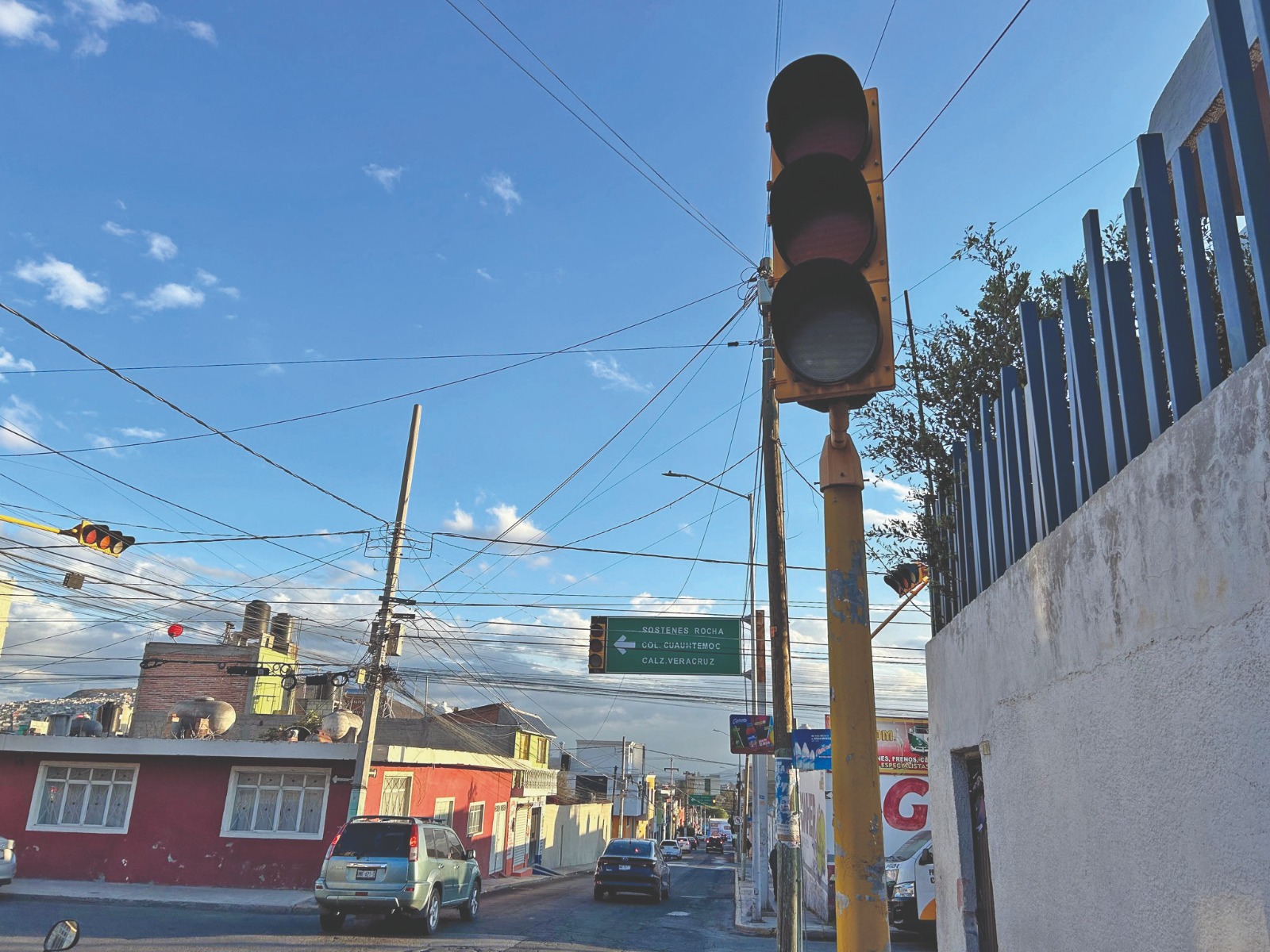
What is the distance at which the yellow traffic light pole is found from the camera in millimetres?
2586

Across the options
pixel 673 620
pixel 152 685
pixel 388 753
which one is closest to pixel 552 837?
pixel 152 685

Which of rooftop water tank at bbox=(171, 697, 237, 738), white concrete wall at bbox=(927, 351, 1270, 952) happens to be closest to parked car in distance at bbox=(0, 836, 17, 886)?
rooftop water tank at bbox=(171, 697, 237, 738)

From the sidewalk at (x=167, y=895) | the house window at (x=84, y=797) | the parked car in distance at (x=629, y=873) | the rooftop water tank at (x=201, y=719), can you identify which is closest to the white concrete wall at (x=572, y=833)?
the parked car in distance at (x=629, y=873)

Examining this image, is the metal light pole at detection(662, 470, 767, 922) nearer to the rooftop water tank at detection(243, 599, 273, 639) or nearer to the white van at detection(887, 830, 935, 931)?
the white van at detection(887, 830, 935, 931)

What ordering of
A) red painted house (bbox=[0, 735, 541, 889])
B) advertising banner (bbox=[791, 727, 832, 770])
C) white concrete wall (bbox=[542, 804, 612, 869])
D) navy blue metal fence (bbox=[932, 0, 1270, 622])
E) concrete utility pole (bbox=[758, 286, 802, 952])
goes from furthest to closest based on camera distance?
1. white concrete wall (bbox=[542, 804, 612, 869])
2. red painted house (bbox=[0, 735, 541, 889])
3. advertising banner (bbox=[791, 727, 832, 770])
4. concrete utility pole (bbox=[758, 286, 802, 952])
5. navy blue metal fence (bbox=[932, 0, 1270, 622])

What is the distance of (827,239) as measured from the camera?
290 centimetres

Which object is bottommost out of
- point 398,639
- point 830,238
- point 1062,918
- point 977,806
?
point 1062,918

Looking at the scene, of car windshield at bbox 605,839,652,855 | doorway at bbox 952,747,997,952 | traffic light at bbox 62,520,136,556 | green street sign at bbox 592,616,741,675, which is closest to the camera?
doorway at bbox 952,747,997,952

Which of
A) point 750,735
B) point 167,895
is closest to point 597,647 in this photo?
point 750,735

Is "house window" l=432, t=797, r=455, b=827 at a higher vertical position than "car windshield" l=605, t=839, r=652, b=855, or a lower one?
higher

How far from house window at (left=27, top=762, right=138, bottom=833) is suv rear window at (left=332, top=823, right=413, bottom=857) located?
11071mm

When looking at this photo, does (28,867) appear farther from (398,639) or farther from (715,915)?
(715,915)

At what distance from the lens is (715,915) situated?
70.4 ft

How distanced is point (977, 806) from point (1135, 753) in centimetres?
352
